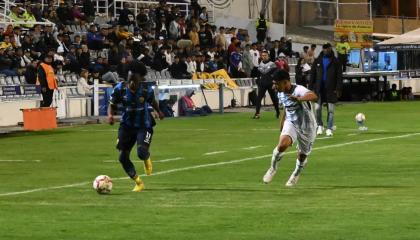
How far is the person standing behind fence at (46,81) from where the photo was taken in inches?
1377

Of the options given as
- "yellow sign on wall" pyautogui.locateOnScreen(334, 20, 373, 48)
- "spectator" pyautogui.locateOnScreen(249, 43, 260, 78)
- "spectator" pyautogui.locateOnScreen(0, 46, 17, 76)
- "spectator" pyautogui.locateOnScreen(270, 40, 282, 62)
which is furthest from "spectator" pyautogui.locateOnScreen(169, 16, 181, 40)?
"spectator" pyautogui.locateOnScreen(0, 46, 17, 76)

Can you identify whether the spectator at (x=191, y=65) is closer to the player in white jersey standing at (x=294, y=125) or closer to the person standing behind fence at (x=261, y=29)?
the person standing behind fence at (x=261, y=29)

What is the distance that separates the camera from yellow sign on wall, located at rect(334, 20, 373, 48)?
51562 mm

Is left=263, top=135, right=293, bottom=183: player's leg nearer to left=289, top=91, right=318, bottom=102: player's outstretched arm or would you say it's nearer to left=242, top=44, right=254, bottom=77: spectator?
left=289, top=91, right=318, bottom=102: player's outstretched arm

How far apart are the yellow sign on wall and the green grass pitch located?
20.8 metres

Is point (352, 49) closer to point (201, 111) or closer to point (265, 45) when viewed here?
point (265, 45)

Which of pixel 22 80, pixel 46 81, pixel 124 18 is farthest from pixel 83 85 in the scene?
pixel 124 18

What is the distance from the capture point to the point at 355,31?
51.7 metres

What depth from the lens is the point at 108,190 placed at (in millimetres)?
17109

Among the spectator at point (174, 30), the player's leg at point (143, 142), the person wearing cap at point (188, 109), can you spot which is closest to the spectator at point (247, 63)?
the spectator at point (174, 30)

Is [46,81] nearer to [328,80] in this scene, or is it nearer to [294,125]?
[328,80]

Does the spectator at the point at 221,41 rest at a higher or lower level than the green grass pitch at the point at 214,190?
higher

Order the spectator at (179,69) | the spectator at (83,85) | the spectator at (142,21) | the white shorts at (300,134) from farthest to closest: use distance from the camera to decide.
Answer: the spectator at (142,21)
the spectator at (179,69)
the spectator at (83,85)
the white shorts at (300,134)

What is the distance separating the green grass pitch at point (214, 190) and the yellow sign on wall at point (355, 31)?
20.8 m
